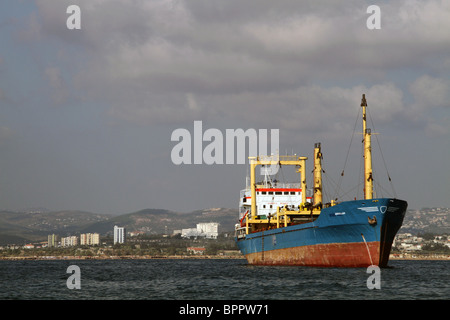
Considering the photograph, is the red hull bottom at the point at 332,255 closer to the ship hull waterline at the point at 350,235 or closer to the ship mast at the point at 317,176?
the ship hull waterline at the point at 350,235

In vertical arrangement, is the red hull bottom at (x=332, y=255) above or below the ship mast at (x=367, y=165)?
below

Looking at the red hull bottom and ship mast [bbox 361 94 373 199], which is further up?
ship mast [bbox 361 94 373 199]

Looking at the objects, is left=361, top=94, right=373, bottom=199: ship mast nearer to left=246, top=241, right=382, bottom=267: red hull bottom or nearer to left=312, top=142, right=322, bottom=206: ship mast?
left=246, top=241, right=382, bottom=267: red hull bottom

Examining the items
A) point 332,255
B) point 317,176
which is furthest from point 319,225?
point 317,176

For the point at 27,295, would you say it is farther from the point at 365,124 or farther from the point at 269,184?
the point at 269,184

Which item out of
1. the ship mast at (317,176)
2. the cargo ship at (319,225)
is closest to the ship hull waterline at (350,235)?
the cargo ship at (319,225)

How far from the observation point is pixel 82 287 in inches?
1847

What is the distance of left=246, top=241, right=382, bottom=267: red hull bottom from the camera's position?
5494cm

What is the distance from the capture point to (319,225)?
58.2m

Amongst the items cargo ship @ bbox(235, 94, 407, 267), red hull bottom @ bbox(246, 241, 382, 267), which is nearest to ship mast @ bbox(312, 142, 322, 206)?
cargo ship @ bbox(235, 94, 407, 267)

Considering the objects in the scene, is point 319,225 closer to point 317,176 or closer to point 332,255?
point 332,255

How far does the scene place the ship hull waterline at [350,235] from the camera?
2114 inches
